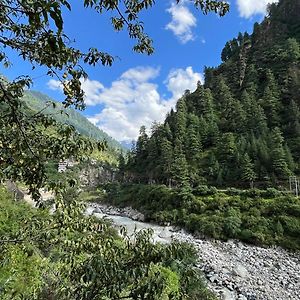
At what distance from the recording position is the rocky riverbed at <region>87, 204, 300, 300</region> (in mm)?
20594

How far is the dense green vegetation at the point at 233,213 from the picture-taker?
3275cm

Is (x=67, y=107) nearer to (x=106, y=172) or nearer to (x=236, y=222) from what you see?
(x=236, y=222)

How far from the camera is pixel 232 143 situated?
54.9 metres

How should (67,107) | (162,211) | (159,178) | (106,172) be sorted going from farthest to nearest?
(106,172)
(159,178)
(162,211)
(67,107)

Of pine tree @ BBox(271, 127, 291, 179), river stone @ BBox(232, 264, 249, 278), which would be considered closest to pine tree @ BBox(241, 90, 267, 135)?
pine tree @ BBox(271, 127, 291, 179)

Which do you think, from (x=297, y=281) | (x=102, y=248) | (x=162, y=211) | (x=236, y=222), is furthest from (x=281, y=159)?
(x=102, y=248)

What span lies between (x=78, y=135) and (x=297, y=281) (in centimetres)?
2416

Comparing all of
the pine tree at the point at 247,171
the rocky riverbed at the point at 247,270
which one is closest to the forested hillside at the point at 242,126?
the pine tree at the point at 247,171

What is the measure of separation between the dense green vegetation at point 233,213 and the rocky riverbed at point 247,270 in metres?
1.44

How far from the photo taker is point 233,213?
36.6 m

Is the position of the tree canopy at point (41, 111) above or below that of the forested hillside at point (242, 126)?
below

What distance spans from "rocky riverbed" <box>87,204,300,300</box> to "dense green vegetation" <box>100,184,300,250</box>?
4.73ft

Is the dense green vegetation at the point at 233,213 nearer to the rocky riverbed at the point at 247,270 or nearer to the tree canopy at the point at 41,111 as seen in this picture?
the rocky riverbed at the point at 247,270

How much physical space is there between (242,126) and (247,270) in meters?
41.4
